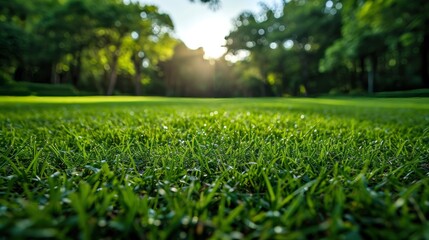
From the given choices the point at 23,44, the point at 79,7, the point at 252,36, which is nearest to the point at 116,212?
the point at 23,44

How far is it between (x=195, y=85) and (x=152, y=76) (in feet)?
30.7

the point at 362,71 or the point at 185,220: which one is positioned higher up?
the point at 362,71

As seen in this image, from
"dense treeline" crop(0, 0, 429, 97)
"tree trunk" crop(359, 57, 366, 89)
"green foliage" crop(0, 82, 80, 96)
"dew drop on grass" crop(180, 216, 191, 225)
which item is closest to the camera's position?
"dew drop on grass" crop(180, 216, 191, 225)

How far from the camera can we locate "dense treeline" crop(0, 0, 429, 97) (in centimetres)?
2584

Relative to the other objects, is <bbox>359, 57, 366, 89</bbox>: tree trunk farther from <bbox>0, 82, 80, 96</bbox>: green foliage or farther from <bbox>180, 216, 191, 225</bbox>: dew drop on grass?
<bbox>180, 216, 191, 225</bbox>: dew drop on grass

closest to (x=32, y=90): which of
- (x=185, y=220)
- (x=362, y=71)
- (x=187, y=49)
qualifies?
(x=185, y=220)

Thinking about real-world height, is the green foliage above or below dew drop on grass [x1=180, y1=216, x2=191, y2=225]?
above

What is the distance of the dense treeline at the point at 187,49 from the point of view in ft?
84.8

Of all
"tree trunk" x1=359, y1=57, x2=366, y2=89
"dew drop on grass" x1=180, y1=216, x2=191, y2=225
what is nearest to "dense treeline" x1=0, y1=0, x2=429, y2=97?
"tree trunk" x1=359, y1=57, x2=366, y2=89

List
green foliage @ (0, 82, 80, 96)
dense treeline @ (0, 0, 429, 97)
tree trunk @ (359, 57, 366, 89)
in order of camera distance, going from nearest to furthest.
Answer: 1. green foliage @ (0, 82, 80, 96)
2. dense treeline @ (0, 0, 429, 97)
3. tree trunk @ (359, 57, 366, 89)

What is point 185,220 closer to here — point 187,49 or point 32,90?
point 32,90

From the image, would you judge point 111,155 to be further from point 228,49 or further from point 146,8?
point 228,49

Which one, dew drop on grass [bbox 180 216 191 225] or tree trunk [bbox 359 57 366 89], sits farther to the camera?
tree trunk [bbox 359 57 366 89]

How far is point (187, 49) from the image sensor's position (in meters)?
51.7
